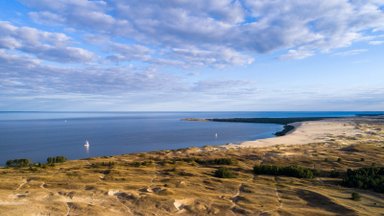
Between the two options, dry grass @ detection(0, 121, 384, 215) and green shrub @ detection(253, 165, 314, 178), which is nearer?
dry grass @ detection(0, 121, 384, 215)

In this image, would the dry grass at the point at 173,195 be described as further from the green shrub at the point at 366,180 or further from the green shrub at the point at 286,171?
the green shrub at the point at 286,171

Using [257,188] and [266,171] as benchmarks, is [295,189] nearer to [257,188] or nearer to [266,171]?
[257,188]

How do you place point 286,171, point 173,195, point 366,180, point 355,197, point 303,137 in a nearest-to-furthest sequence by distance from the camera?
point 173,195, point 355,197, point 366,180, point 286,171, point 303,137

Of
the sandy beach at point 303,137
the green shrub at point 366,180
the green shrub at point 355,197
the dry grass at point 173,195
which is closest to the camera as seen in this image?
the dry grass at point 173,195

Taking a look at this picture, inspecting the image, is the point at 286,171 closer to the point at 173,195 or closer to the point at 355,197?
the point at 355,197

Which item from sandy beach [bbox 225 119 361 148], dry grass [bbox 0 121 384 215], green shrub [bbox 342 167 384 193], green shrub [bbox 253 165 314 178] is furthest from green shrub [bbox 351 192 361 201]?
sandy beach [bbox 225 119 361 148]

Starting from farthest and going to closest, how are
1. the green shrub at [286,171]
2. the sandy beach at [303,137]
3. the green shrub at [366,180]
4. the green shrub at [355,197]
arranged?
the sandy beach at [303,137] < the green shrub at [286,171] < the green shrub at [366,180] < the green shrub at [355,197]

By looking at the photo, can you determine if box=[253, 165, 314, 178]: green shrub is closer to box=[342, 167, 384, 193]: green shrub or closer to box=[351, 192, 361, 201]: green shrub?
box=[342, 167, 384, 193]: green shrub

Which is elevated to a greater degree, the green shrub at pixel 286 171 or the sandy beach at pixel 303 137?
the green shrub at pixel 286 171

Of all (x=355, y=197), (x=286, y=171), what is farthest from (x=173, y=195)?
(x=286, y=171)

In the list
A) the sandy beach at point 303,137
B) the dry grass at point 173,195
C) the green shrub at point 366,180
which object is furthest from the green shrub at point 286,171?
the sandy beach at point 303,137

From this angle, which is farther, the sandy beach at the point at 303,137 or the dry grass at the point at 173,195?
the sandy beach at the point at 303,137

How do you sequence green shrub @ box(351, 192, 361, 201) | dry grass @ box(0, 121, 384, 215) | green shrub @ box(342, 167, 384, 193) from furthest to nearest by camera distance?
green shrub @ box(342, 167, 384, 193)
green shrub @ box(351, 192, 361, 201)
dry grass @ box(0, 121, 384, 215)
